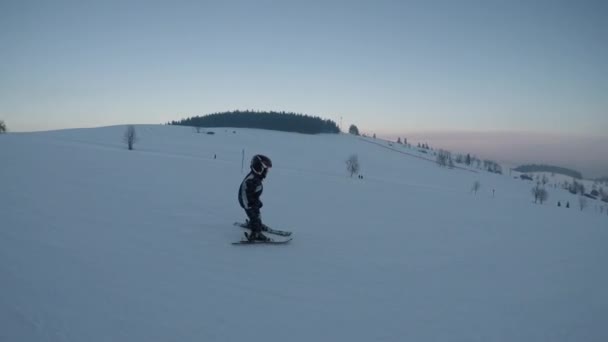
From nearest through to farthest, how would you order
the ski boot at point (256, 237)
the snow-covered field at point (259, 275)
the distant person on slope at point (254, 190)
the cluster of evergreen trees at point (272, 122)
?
the snow-covered field at point (259, 275)
the ski boot at point (256, 237)
the distant person on slope at point (254, 190)
the cluster of evergreen trees at point (272, 122)

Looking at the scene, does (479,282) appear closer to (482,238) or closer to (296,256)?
(296,256)

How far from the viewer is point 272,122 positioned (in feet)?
477

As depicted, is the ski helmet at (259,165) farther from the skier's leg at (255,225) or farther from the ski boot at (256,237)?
the ski boot at (256,237)

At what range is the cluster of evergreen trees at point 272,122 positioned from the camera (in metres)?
144

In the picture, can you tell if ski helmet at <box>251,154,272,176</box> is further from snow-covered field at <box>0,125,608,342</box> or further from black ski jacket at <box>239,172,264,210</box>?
snow-covered field at <box>0,125,608,342</box>

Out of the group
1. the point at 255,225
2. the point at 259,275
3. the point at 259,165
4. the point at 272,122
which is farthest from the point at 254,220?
the point at 272,122

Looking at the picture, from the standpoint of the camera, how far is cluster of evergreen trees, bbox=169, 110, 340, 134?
14425cm

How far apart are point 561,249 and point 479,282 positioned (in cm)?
592

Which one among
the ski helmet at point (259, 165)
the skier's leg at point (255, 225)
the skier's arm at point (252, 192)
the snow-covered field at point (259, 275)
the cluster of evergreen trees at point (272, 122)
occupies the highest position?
the cluster of evergreen trees at point (272, 122)

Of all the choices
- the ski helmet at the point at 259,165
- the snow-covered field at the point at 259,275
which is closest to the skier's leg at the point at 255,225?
the snow-covered field at the point at 259,275

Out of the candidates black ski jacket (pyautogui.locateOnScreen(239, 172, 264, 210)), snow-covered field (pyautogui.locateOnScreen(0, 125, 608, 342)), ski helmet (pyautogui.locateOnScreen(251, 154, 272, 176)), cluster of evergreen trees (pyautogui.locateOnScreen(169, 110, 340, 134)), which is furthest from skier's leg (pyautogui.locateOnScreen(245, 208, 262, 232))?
cluster of evergreen trees (pyautogui.locateOnScreen(169, 110, 340, 134))

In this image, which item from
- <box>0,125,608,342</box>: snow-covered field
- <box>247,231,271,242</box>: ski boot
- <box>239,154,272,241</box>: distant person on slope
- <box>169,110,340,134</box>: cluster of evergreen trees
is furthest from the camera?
<box>169,110,340,134</box>: cluster of evergreen trees

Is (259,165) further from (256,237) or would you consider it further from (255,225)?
(256,237)

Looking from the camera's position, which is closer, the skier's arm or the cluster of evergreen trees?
the skier's arm
